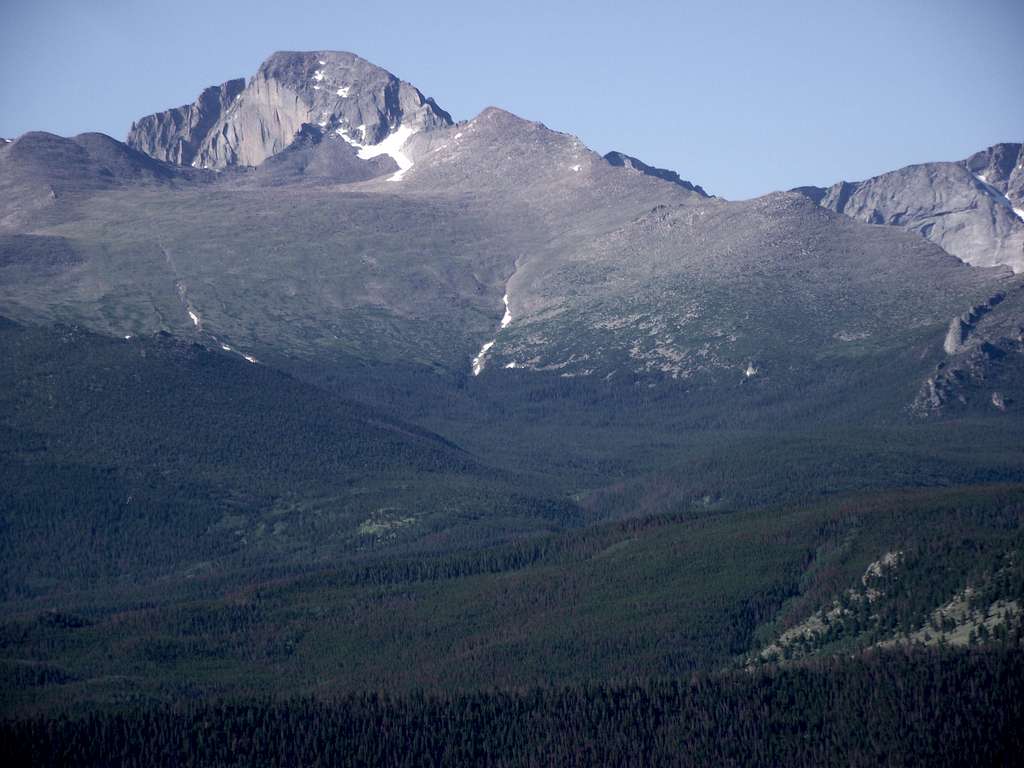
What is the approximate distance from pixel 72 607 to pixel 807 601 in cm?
6979

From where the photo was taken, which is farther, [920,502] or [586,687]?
[920,502]

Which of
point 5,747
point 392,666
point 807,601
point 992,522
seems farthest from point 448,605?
point 5,747

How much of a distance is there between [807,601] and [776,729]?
34.4 m

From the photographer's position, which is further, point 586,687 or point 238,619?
point 238,619

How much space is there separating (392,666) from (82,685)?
82.9 ft

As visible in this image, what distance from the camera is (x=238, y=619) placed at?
17725cm

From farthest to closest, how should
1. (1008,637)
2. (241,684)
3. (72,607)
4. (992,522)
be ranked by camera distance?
(72,607) → (992,522) → (241,684) → (1008,637)

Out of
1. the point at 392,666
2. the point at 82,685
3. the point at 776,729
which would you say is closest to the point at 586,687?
the point at 776,729

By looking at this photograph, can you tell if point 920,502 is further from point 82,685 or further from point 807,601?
point 82,685

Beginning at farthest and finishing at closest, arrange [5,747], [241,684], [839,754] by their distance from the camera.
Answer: [241,684], [839,754], [5,747]

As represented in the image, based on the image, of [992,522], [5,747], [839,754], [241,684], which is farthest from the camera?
[992,522]

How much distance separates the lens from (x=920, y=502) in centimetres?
18050

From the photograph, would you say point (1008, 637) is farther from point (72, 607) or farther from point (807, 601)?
point (72, 607)

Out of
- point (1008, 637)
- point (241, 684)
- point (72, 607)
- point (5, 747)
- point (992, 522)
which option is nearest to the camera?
point (5, 747)
